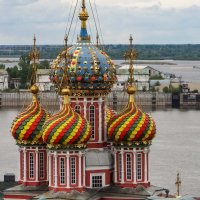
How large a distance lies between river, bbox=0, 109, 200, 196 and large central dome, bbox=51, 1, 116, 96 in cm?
796

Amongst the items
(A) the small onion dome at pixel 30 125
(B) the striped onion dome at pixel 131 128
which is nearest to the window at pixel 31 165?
(A) the small onion dome at pixel 30 125

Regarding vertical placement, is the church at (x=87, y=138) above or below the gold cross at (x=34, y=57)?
below

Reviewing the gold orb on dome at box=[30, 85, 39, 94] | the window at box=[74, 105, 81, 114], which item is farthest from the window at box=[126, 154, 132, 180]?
the gold orb on dome at box=[30, 85, 39, 94]

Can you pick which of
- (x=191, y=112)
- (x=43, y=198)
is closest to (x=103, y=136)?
(x=43, y=198)

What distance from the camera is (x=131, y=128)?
61.7 feet

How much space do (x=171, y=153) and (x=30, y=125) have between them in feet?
61.3

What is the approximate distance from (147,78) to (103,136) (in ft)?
205

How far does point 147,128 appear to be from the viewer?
1888 cm

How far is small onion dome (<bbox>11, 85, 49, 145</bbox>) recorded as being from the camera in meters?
19.2

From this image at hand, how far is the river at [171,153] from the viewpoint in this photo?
30.0 metres

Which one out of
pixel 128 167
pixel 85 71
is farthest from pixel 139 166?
pixel 85 71

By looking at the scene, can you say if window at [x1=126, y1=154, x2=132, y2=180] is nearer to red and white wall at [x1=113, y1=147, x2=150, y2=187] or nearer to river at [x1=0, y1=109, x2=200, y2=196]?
red and white wall at [x1=113, y1=147, x2=150, y2=187]

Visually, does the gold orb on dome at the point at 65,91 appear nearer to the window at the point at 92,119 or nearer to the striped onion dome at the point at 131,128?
the window at the point at 92,119

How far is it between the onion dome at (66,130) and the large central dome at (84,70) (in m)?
0.66
